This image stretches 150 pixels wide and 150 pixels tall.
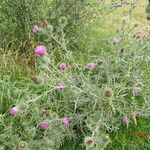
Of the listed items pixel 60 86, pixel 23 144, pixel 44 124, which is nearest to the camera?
pixel 23 144

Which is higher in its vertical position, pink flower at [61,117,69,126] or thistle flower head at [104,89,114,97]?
thistle flower head at [104,89,114,97]

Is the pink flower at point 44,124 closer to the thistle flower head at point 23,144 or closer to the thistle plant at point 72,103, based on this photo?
the thistle plant at point 72,103

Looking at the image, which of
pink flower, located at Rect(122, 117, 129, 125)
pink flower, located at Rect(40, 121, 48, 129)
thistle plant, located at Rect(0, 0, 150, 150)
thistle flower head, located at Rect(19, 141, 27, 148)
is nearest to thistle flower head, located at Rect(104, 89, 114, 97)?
thistle plant, located at Rect(0, 0, 150, 150)

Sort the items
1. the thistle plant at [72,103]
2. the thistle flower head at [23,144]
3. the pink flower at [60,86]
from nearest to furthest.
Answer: the thistle flower head at [23,144] → the thistle plant at [72,103] → the pink flower at [60,86]

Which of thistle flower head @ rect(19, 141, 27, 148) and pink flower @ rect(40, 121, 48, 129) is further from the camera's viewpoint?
pink flower @ rect(40, 121, 48, 129)

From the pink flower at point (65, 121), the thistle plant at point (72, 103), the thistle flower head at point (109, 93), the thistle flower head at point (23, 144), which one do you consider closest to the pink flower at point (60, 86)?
the thistle plant at point (72, 103)

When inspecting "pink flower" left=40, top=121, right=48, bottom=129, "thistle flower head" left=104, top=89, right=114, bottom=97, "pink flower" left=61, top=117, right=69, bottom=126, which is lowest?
"pink flower" left=61, top=117, right=69, bottom=126

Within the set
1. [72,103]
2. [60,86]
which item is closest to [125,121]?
[72,103]

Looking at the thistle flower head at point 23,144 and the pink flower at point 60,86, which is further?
the pink flower at point 60,86

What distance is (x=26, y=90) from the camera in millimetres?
3586

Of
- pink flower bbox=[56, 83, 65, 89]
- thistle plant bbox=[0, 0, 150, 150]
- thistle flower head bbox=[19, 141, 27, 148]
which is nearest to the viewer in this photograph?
thistle flower head bbox=[19, 141, 27, 148]

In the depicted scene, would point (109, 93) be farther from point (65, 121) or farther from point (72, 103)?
point (72, 103)

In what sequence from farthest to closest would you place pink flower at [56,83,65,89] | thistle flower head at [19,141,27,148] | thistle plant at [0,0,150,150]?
pink flower at [56,83,65,89] → thistle plant at [0,0,150,150] → thistle flower head at [19,141,27,148]

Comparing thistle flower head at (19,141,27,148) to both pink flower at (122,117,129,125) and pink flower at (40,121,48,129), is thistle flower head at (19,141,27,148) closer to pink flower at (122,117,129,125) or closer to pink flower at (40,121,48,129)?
pink flower at (40,121,48,129)
